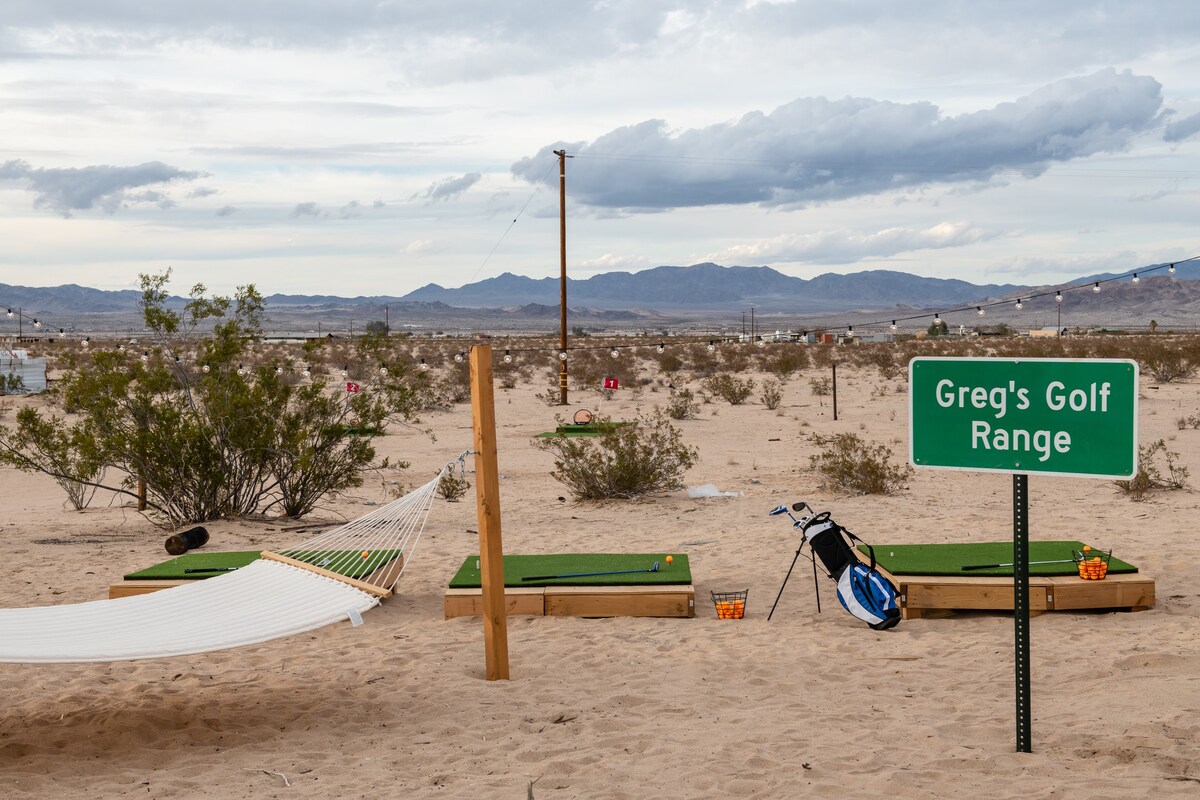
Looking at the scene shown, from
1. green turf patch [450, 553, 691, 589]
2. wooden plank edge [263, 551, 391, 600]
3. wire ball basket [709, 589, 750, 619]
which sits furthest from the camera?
green turf patch [450, 553, 691, 589]

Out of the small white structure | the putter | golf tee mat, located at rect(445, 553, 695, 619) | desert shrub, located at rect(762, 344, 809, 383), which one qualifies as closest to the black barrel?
golf tee mat, located at rect(445, 553, 695, 619)

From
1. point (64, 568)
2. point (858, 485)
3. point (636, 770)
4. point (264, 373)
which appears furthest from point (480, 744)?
point (858, 485)

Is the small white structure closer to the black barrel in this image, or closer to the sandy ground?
the black barrel

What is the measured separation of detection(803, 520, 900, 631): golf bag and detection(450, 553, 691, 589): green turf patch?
106 cm

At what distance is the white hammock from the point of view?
505 centimetres

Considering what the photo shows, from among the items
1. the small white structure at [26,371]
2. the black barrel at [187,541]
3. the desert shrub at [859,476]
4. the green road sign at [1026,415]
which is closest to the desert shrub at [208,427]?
the black barrel at [187,541]

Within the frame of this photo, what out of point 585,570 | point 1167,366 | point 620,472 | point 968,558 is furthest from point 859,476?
point 1167,366

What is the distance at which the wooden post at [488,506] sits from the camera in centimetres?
616

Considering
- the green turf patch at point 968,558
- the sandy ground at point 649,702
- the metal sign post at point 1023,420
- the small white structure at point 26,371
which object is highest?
the metal sign post at point 1023,420

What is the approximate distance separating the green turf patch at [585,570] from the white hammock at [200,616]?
937 mm

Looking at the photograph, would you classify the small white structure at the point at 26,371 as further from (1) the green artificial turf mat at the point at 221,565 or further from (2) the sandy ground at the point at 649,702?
(1) the green artificial turf mat at the point at 221,565

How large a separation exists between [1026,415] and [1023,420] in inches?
0.9

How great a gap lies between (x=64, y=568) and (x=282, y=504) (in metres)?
3.20

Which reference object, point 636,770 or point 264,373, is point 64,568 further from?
point 636,770
